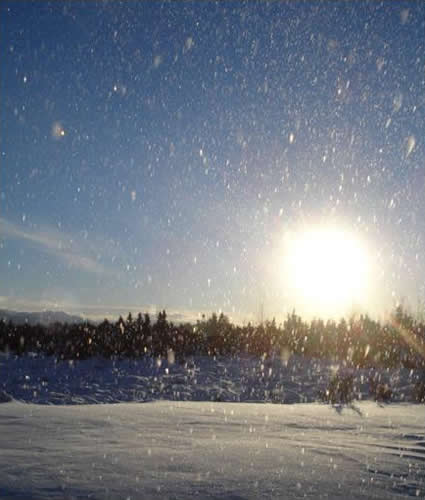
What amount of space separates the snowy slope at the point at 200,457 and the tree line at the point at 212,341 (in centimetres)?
1159

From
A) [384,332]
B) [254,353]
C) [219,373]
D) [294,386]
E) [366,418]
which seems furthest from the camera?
[384,332]

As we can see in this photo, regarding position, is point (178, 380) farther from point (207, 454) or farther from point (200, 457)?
point (200, 457)

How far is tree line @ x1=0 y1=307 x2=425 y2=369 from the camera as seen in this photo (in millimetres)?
16609

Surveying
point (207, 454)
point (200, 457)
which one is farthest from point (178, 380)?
point (200, 457)

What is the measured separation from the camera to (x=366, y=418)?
20.1 feet

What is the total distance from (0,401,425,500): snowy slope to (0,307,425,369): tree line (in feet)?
38.0

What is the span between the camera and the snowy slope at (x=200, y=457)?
2.55 m

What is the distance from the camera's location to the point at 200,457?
3268 mm

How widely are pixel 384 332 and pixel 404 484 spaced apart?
18989 millimetres

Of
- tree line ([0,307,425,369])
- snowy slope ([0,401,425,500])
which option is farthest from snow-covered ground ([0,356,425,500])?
tree line ([0,307,425,369])

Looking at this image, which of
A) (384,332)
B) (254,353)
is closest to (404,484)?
(254,353)

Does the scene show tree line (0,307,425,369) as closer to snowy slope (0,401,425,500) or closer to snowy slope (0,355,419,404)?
snowy slope (0,355,419,404)

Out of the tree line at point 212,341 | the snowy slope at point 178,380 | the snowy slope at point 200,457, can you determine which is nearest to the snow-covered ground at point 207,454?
the snowy slope at point 200,457

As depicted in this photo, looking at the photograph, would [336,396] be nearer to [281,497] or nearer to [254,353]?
[254,353]
